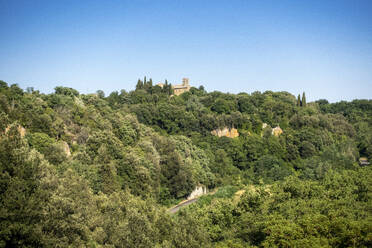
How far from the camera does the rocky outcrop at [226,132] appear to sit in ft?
292

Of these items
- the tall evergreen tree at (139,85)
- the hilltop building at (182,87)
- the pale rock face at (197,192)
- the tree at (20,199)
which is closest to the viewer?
the tree at (20,199)

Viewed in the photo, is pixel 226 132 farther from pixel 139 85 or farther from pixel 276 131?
pixel 139 85

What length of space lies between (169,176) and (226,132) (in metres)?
36.1

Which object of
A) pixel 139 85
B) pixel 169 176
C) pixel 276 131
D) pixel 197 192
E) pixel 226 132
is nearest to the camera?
pixel 169 176

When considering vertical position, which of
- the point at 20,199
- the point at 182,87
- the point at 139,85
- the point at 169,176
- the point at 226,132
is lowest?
the point at 169,176

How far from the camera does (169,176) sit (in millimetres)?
57062

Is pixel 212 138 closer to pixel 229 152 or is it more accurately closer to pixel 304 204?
pixel 229 152

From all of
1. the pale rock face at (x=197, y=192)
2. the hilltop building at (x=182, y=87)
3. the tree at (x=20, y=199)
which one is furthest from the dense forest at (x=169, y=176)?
the hilltop building at (x=182, y=87)

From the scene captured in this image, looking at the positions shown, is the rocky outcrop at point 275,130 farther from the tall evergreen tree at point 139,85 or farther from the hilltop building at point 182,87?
the hilltop building at point 182,87

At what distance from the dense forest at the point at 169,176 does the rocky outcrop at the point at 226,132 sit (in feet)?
3.32

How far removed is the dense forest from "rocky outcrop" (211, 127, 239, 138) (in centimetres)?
101

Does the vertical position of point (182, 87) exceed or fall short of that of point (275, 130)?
it exceeds it

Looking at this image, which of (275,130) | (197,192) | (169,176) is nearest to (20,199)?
(169,176)

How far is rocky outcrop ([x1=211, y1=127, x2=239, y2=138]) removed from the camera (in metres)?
89.1
